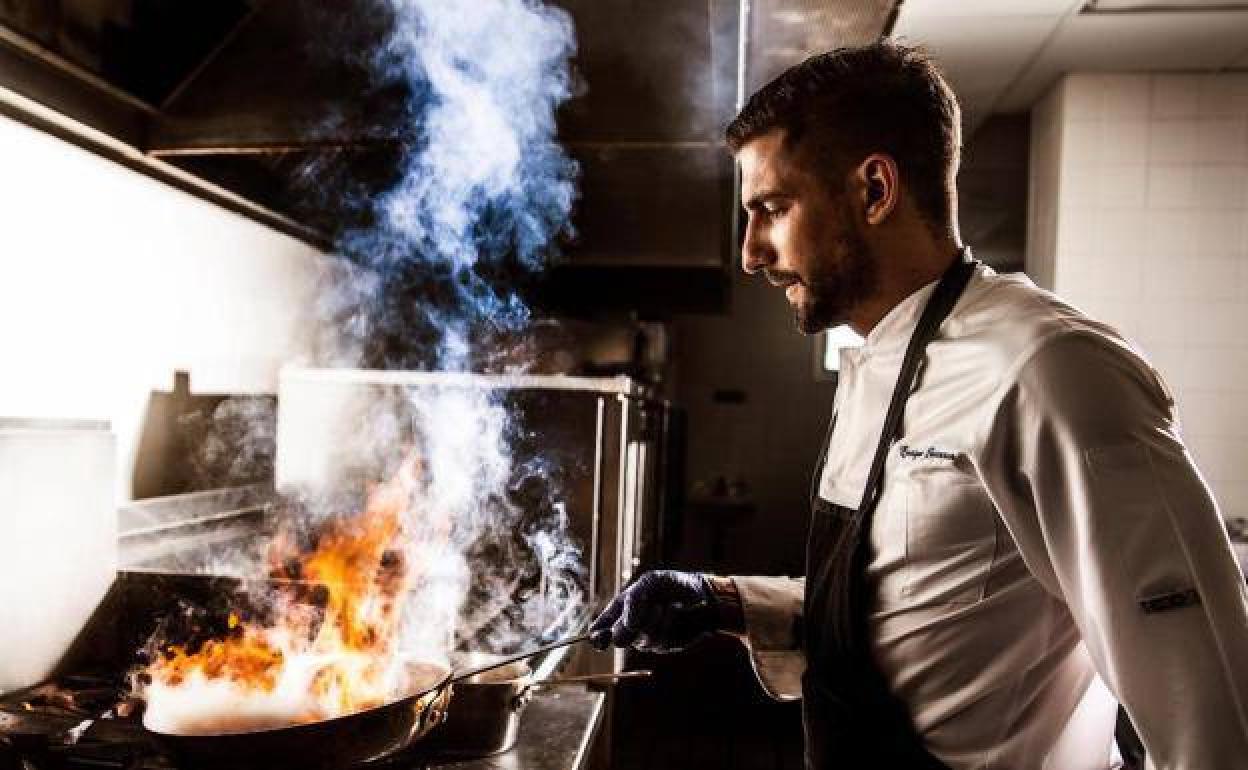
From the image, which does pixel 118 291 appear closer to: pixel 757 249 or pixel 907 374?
pixel 757 249

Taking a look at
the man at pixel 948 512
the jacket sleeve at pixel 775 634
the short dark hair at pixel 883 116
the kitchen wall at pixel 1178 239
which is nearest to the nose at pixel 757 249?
the man at pixel 948 512

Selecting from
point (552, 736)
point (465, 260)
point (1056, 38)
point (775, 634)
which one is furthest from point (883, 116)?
point (1056, 38)

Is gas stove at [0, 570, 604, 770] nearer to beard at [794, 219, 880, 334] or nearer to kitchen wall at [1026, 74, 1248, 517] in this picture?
beard at [794, 219, 880, 334]

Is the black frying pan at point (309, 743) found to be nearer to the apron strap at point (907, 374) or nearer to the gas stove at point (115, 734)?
the gas stove at point (115, 734)

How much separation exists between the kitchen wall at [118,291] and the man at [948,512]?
1.70m

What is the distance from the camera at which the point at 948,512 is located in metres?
1.35

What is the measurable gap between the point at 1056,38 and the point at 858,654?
383 centimetres

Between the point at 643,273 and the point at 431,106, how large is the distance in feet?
5.10

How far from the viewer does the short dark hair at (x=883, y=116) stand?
1.52 metres

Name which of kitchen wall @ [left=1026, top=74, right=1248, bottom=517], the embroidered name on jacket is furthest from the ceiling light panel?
the embroidered name on jacket

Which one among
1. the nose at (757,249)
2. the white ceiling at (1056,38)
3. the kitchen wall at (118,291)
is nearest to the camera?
the nose at (757,249)

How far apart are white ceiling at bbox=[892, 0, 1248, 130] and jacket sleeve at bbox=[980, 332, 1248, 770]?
322 cm

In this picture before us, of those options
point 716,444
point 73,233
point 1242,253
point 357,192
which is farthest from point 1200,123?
point 73,233

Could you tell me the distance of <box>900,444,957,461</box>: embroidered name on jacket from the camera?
4.39ft
